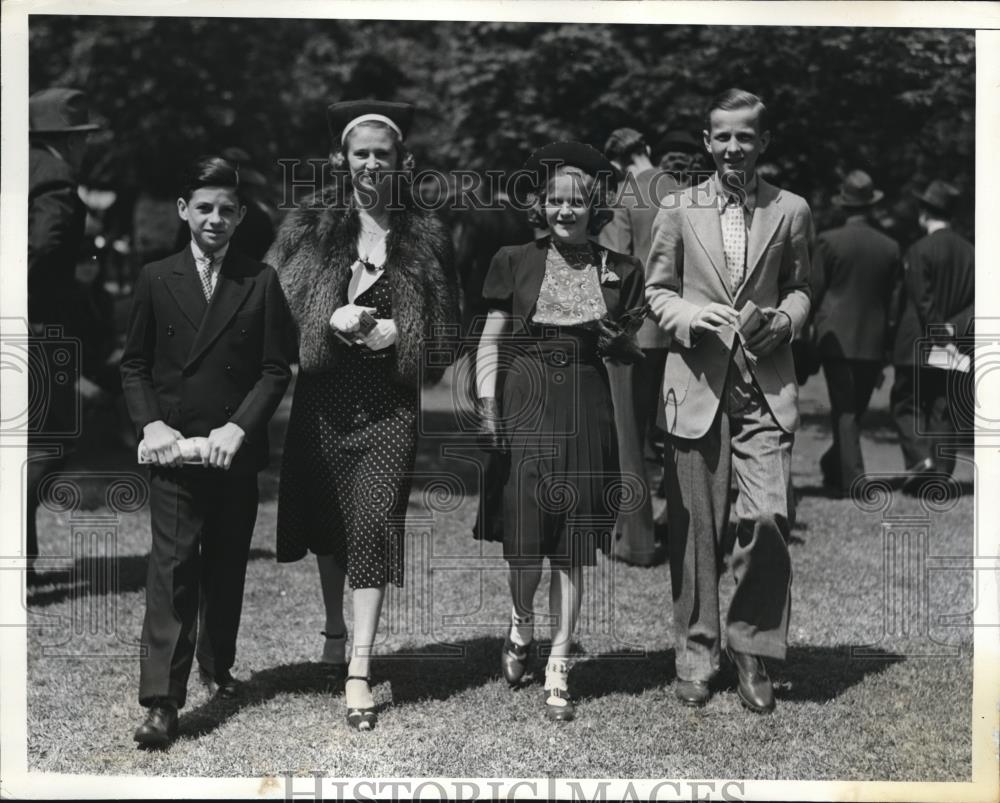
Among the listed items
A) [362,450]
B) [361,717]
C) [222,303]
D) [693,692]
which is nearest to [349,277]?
[222,303]

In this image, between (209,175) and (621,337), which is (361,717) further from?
(209,175)

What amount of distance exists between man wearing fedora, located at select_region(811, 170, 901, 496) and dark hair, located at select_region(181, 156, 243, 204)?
6.03m

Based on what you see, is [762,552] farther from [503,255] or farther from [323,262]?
[323,262]

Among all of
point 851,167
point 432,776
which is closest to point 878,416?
point 851,167

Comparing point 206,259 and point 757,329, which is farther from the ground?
point 206,259

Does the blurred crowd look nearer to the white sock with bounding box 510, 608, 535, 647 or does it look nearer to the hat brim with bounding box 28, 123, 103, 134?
the hat brim with bounding box 28, 123, 103, 134

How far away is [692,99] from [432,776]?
28.9ft

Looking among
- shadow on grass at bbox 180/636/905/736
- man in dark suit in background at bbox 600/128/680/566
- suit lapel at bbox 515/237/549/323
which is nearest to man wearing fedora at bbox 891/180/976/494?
man in dark suit in background at bbox 600/128/680/566

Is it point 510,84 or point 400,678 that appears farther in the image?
point 510,84

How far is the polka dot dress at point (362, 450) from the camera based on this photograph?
16.8ft

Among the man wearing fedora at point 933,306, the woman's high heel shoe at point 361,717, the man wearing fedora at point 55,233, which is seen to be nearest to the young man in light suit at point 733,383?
the woman's high heel shoe at point 361,717

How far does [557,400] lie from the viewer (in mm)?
5262

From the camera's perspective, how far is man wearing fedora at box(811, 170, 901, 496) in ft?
32.3

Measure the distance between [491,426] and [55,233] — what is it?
97.0 inches
